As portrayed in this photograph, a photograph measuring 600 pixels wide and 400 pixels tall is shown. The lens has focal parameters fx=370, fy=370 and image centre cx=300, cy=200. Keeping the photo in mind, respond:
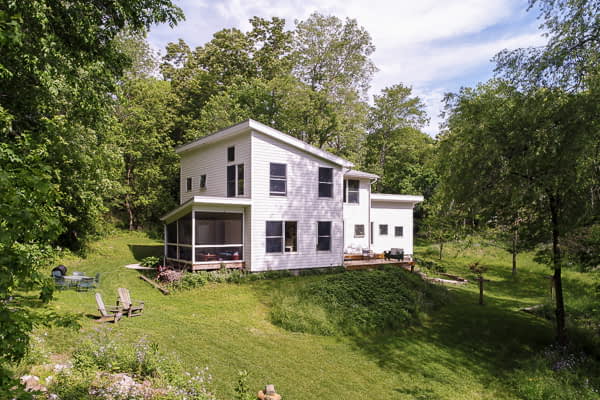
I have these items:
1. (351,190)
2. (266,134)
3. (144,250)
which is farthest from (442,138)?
(144,250)

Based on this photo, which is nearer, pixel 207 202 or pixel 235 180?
pixel 207 202

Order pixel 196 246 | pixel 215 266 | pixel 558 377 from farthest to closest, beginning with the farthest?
pixel 215 266
pixel 196 246
pixel 558 377

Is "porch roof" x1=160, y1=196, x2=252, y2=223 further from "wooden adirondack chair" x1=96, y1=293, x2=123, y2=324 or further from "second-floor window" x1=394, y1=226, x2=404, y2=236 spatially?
"second-floor window" x1=394, y1=226, x2=404, y2=236

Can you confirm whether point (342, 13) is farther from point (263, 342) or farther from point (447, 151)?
point (263, 342)

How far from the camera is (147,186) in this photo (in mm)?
29062

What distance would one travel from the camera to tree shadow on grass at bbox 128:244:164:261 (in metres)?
21.5

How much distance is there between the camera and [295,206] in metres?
17.9

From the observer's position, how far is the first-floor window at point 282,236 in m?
17.1

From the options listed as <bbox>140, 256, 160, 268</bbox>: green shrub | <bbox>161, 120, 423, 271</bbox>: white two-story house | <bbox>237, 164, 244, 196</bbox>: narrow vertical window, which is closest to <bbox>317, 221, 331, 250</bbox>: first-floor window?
<bbox>161, 120, 423, 271</bbox>: white two-story house

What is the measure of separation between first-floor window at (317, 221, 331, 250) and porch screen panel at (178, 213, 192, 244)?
6.24 m

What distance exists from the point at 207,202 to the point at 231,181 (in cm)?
294

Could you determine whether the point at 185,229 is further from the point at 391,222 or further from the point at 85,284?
the point at 391,222

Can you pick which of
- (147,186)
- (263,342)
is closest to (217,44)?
(147,186)

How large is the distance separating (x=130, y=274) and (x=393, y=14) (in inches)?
607
